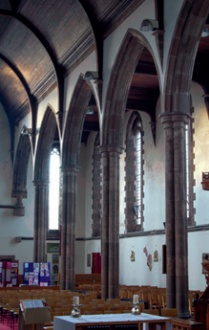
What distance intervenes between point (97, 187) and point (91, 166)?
1.30 m

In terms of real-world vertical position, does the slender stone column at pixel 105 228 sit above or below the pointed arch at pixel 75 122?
below

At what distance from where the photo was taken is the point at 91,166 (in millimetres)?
30375

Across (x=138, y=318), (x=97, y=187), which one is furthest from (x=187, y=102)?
(x=97, y=187)

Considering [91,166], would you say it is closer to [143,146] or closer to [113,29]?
[143,146]

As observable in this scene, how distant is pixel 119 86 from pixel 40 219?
1088 cm

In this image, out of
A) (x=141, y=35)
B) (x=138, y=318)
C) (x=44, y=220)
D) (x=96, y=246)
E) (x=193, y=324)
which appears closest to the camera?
(x=138, y=318)

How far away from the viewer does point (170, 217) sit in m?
13.4

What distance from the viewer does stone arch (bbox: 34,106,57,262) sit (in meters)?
25.2

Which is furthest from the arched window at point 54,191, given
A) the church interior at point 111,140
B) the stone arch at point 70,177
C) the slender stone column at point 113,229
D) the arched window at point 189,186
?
the slender stone column at point 113,229

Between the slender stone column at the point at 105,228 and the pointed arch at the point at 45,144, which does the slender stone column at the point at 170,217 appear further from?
the pointed arch at the point at 45,144

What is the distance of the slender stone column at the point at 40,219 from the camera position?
26.2 metres

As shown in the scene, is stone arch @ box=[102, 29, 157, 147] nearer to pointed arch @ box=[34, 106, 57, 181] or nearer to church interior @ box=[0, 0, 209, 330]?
church interior @ box=[0, 0, 209, 330]

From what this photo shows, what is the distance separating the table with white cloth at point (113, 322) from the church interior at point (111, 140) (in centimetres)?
196

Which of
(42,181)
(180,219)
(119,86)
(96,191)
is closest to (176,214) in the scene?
(180,219)
